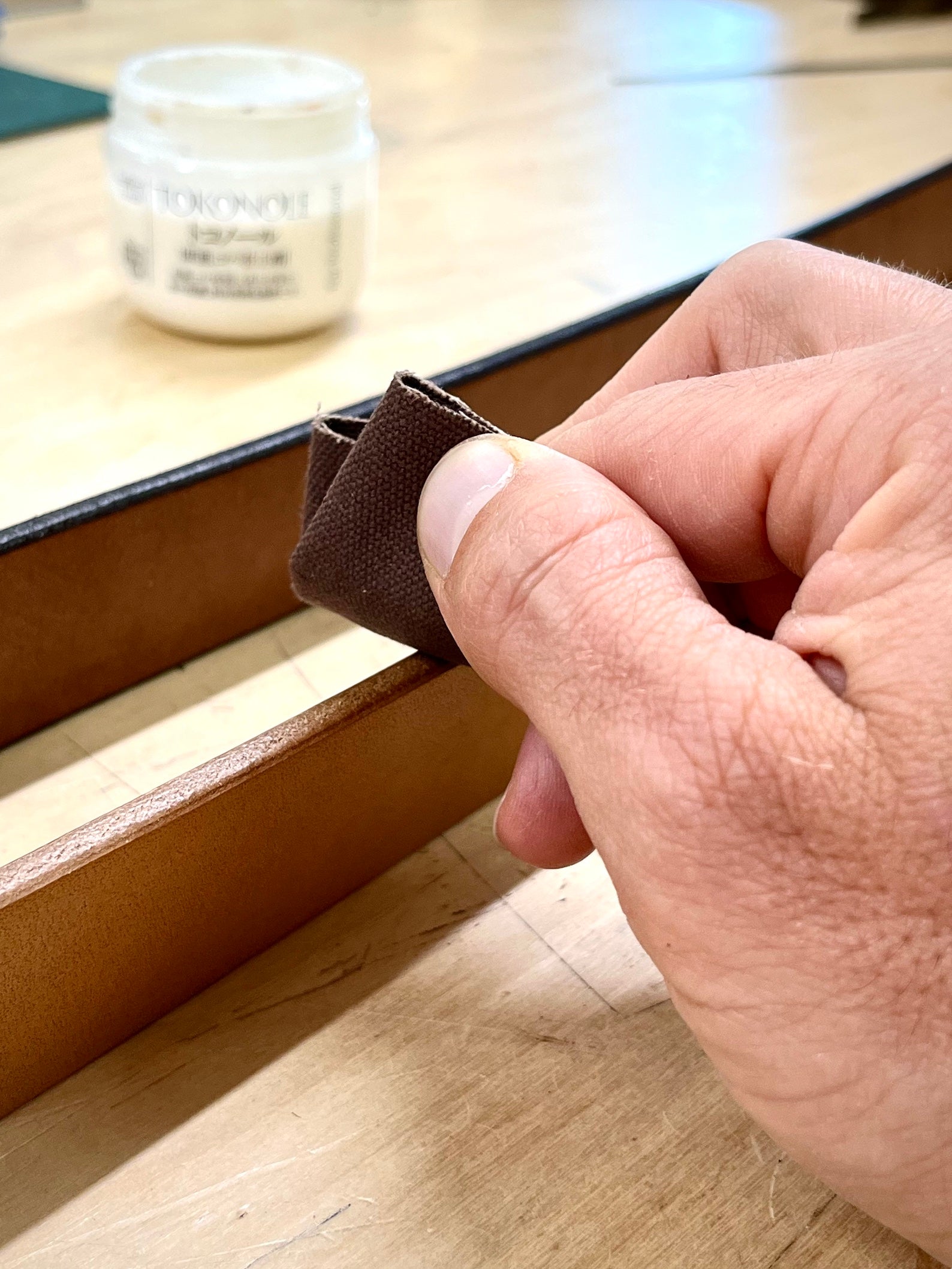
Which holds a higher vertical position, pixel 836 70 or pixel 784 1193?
pixel 836 70

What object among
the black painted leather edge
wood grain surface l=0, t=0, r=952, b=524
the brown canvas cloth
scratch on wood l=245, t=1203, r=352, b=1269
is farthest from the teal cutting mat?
scratch on wood l=245, t=1203, r=352, b=1269

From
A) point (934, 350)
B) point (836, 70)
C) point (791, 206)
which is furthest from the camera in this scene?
point (836, 70)

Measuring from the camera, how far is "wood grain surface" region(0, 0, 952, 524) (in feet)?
1.54

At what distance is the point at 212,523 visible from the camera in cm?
40

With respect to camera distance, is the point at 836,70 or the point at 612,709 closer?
the point at 612,709

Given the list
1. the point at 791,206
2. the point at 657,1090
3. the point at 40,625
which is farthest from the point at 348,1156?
the point at 791,206

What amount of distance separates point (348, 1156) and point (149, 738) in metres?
0.16

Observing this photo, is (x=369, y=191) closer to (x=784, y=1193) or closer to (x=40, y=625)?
(x=40, y=625)

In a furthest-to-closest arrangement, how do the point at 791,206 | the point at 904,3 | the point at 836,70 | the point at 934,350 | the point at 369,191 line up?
the point at 904,3
the point at 836,70
the point at 791,206
the point at 369,191
the point at 934,350

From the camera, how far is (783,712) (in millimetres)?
224

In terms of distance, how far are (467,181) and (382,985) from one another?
530 mm

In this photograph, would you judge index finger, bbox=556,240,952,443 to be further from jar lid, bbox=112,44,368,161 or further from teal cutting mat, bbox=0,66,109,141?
teal cutting mat, bbox=0,66,109,141

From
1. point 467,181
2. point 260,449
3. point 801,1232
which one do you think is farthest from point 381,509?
point 467,181

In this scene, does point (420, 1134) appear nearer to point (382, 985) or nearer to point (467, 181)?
point (382, 985)
